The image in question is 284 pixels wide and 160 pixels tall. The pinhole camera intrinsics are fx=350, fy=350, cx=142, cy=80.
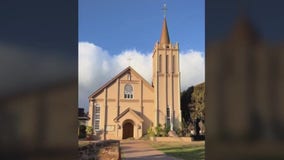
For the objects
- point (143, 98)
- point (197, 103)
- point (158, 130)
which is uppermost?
point (143, 98)

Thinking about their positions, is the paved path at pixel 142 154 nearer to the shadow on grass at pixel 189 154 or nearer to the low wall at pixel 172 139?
the shadow on grass at pixel 189 154

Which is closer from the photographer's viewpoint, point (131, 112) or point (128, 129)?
point (131, 112)

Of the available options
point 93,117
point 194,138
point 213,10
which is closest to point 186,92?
point 194,138

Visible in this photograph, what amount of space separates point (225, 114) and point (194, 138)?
108 feet

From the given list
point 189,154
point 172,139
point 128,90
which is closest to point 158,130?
point 172,139

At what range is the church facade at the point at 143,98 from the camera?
128 feet

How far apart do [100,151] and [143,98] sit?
A: 2882 centimetres

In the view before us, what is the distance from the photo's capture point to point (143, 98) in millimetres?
40188

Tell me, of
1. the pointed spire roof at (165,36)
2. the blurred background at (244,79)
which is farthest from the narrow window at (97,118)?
the blurred background at (244,79)

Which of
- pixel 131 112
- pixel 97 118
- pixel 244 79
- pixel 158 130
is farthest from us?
pixel 97 118

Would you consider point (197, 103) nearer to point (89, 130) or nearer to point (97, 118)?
point (97, 118)

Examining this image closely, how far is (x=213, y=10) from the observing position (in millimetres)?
2564

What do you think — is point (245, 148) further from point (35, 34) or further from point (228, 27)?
point (35, 34)

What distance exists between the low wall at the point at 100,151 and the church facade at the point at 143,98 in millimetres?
26251
